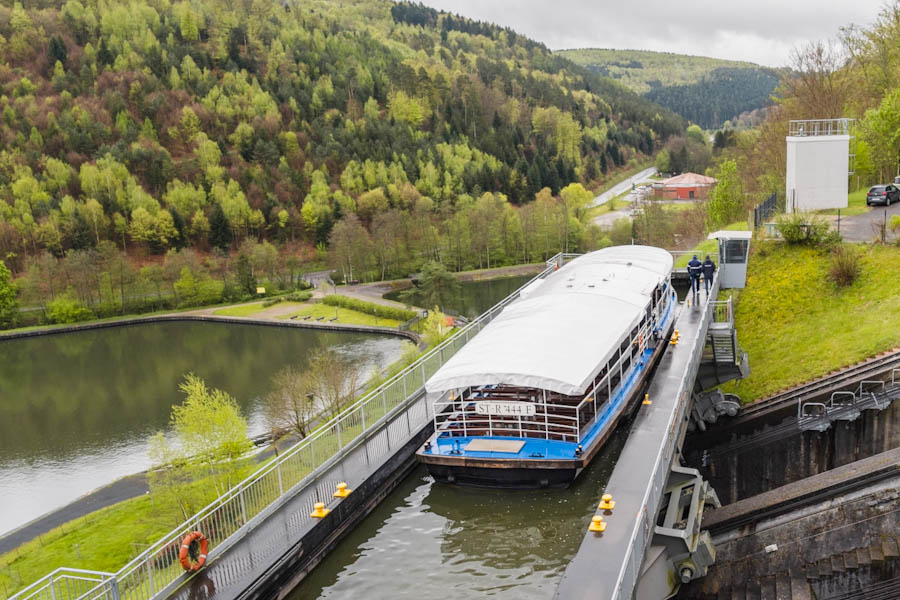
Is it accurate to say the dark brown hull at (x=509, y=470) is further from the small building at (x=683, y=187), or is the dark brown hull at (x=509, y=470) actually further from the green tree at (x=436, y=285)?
the small building at (x=683, y=187)

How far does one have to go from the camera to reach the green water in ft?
236

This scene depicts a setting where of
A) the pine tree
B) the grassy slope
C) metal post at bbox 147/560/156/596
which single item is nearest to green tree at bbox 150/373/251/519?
metal post at bbox 147/560/156/596

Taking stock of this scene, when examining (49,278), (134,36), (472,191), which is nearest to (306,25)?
(134,36)

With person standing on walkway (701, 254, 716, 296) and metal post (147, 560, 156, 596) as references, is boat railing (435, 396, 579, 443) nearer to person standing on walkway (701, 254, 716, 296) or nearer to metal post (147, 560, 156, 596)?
metal post (147, 560, 156, 596)

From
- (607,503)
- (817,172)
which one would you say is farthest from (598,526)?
(817,172)

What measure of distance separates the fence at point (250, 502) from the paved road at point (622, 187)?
10534cm

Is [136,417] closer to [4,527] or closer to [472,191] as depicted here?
[4,527]

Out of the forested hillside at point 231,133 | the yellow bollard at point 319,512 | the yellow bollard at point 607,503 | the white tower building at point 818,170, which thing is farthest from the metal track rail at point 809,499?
the forested hillside at point 231,133

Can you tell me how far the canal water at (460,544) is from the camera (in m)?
12.0

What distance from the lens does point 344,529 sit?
1380cm

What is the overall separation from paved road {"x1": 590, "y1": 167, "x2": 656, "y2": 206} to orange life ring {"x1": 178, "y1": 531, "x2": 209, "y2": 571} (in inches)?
4412

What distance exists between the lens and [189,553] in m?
11.5

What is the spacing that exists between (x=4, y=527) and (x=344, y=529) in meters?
24.0

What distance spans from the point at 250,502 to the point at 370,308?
188 ft
